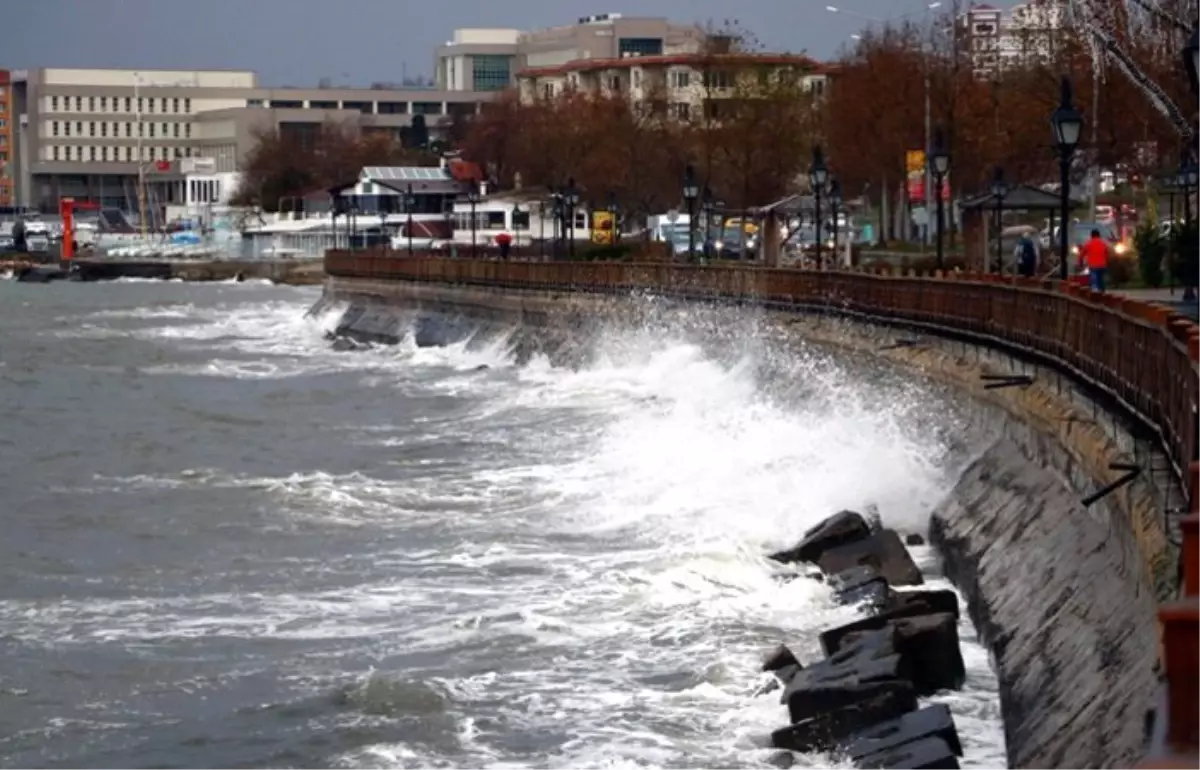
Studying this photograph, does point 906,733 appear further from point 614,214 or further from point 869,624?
point 614,214

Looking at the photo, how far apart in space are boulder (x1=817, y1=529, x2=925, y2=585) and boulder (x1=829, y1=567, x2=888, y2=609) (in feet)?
0.48

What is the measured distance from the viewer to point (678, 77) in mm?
148625

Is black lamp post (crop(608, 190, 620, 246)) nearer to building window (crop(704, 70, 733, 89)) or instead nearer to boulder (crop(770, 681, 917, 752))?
building window (crop(704, 70, 733, 89))

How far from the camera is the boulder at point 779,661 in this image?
56.2 ft

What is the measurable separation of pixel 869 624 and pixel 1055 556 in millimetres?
1425

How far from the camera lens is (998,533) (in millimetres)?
19562

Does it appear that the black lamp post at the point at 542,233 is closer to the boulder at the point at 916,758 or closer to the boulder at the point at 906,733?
the boulder at the point at 906,733

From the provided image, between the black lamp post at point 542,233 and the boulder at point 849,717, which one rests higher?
the black lamp post at point 542,233

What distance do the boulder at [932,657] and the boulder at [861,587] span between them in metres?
2.71

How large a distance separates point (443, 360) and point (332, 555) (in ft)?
144

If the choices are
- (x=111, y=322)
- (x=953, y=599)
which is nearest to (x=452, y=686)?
(x=953, y=599)

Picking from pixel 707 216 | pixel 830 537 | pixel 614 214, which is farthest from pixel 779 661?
pixel 614 214

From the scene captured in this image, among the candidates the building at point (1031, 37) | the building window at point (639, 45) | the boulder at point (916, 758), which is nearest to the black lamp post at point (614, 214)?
the building at point (1031, 37)

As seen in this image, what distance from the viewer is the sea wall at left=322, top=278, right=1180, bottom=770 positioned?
12664mm
